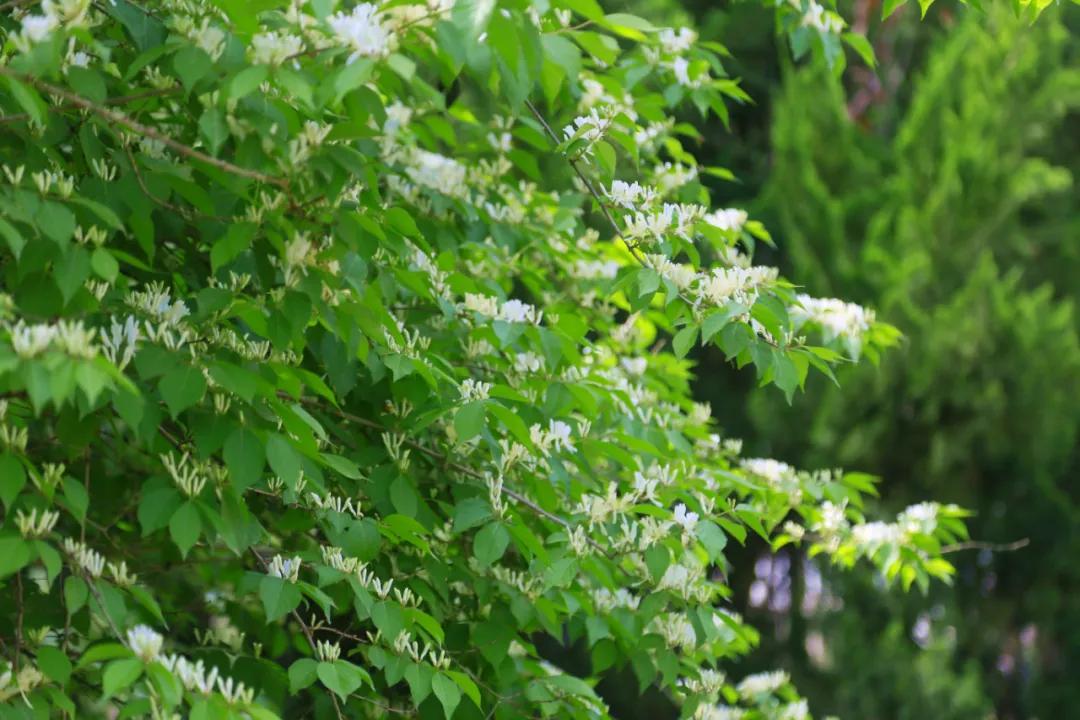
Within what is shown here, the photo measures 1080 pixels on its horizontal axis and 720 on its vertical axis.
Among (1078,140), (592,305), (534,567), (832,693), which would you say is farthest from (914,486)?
(534,567)

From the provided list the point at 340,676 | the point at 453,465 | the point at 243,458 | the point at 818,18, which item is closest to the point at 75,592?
the point at 243,458

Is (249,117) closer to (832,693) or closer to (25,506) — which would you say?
(25,506)

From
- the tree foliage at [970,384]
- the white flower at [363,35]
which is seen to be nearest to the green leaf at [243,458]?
the white flower at [363,35]

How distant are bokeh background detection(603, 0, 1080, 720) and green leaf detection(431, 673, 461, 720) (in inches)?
157

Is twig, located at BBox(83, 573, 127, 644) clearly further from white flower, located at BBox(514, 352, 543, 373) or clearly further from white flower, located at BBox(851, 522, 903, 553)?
white flower, located at BBox(851, 522, 903, 553)

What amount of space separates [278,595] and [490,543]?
0.38 meters

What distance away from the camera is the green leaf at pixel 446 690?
6.48ft

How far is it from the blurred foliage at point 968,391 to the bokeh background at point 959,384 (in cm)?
1

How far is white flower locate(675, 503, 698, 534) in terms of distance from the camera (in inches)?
88.6

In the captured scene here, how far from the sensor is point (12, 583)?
2.12 m

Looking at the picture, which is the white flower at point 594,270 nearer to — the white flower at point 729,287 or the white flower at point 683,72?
the white flower at point 683,72

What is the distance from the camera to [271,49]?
1.66m

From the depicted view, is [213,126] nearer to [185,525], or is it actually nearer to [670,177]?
[185,525]

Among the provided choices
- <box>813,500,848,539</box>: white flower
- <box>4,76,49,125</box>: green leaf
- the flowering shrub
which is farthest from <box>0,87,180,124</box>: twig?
<box>813,500,848,539</box>: white flower
